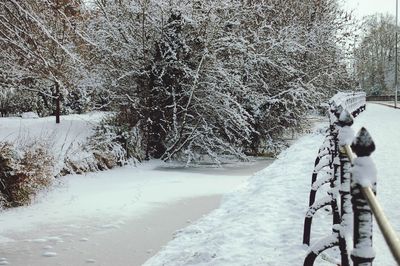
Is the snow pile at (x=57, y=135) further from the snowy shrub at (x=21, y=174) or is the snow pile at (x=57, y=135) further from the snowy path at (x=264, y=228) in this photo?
the snowy path at (x=264, y=228)

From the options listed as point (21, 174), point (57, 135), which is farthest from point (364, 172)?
point (57, 135)

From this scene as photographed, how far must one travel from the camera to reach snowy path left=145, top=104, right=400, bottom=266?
16.1ft

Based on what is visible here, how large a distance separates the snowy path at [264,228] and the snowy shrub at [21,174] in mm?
3707

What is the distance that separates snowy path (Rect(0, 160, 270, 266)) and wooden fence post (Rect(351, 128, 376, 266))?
4.20 metres

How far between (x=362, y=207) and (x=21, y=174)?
26.4 ft

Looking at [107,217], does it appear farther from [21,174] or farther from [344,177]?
[344,177]

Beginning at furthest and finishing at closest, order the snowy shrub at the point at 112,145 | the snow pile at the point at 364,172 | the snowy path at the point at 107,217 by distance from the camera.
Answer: the snowy shrub at the point at 112,145 → the snowy path at the point at 107,217 → the snow pile at the point at 364,172

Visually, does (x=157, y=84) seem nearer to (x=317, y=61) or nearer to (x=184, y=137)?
(x=184, y=137)

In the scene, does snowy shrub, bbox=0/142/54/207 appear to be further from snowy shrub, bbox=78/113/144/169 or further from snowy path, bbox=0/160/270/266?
snowy shrub, bbox=78/113/144/169

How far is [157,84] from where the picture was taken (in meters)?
15.6

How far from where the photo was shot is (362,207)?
216 cm

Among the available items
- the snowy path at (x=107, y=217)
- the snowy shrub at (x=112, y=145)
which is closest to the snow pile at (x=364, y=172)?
the snowy path at (x=107, y=217)

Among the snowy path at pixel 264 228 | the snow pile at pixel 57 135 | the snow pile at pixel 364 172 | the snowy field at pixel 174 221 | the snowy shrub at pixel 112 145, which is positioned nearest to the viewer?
the snow pile at pixel 364 172

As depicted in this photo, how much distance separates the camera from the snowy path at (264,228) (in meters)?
4.90
